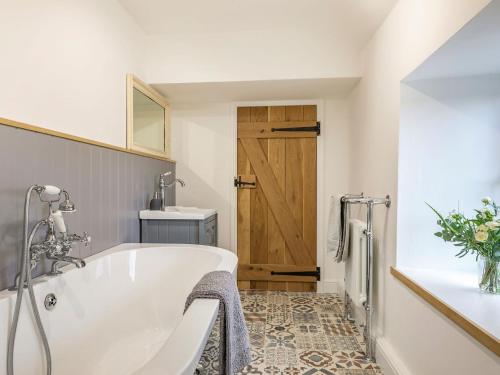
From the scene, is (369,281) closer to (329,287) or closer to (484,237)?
(484,237)

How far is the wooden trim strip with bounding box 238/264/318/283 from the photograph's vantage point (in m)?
2.97

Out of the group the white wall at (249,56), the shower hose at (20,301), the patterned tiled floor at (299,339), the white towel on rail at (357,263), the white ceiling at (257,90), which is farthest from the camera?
the white ceiling at (257,90)

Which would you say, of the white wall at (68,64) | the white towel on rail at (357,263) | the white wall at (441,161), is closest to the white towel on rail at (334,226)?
the white towel on rail at (357,263)

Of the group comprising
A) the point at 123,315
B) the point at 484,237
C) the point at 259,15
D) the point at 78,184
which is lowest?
the point at 123,315

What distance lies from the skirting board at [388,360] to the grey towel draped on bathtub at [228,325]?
946mm

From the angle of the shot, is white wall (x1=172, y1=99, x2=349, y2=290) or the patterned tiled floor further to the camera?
white wall (x1=172, y1=99, x2=349, y2=290)

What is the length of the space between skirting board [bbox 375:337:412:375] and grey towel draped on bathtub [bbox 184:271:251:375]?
95cm

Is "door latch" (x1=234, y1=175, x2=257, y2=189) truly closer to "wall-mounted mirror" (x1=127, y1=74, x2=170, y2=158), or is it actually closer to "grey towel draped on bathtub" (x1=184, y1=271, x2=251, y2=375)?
"wall-mounted mirror" (x1=127, y1=74, x2=170, y2=158)

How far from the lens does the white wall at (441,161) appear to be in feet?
5.11

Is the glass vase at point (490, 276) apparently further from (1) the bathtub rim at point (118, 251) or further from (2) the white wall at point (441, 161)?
(1) the bathtub rim at point (118, 251)

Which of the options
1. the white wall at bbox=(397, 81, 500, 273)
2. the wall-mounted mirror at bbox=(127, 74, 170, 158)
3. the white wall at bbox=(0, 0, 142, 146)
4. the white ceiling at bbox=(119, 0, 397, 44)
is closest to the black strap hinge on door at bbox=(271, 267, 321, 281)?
the white wall at bbox=(397, 81, 500, 273)

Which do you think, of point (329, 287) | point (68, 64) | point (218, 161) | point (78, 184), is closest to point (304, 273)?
point (329, 287)

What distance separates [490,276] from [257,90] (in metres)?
2.13

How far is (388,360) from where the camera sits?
167cm
